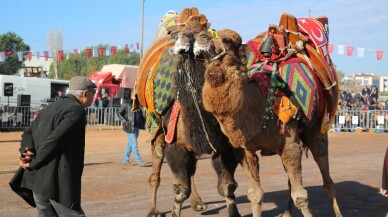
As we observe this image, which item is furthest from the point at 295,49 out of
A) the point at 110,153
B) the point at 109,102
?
the point at 109,102

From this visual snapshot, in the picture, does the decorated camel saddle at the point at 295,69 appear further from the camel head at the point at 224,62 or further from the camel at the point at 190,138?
the camel at the point at 190,138

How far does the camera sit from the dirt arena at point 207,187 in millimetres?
8828

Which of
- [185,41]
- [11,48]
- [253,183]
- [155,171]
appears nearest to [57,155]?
[185,41]

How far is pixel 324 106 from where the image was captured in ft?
25.1

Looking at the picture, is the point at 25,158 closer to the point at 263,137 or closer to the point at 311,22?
the point at 263,137

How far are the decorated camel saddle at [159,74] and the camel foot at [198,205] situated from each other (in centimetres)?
142

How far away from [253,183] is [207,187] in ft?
13.8

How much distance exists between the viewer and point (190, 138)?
6.95 m

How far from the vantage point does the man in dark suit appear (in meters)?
4.97

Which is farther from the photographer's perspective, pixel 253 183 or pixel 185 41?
pixel 253 183

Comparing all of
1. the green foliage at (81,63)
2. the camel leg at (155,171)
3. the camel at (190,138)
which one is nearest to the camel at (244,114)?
the camel at (190,138)

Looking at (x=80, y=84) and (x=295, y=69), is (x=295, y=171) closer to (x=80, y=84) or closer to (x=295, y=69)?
(x=295, y=69)

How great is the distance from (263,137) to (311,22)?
2.97 m

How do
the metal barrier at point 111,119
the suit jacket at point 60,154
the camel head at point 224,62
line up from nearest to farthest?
the suit jacket at point 60,154
the camel head at point 224,62
the metal barrier at point 111,119
